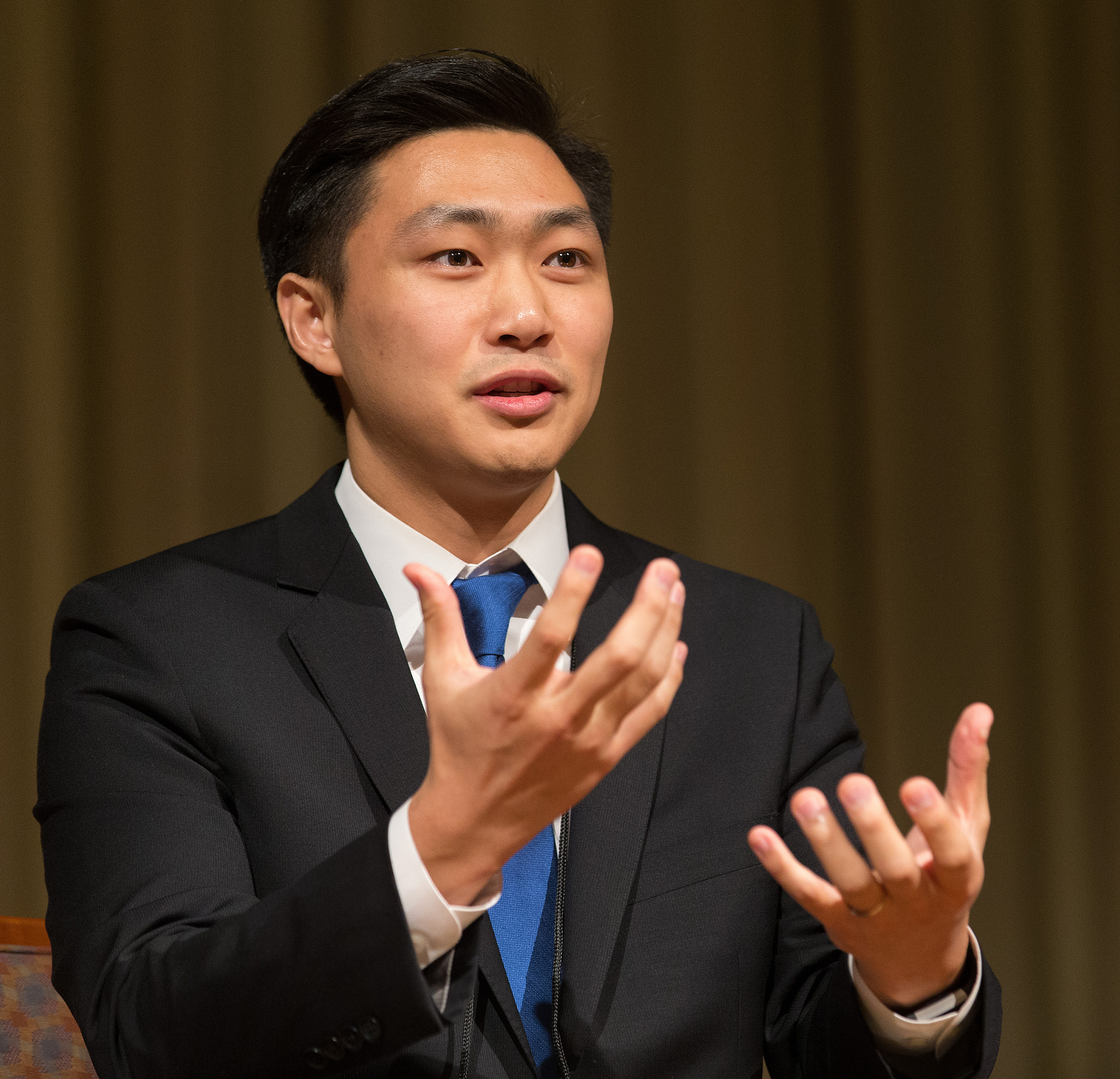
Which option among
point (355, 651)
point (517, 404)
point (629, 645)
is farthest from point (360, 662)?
point (629, 645)

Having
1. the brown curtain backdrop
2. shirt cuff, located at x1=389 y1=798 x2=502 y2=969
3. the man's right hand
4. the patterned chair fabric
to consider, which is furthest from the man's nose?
the brown curtain backdrop

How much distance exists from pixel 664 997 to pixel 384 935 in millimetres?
417

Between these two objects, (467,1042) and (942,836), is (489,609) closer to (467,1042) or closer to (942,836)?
(467,1042)

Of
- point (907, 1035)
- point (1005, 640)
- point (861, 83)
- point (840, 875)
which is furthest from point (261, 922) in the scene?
point (861, 83)

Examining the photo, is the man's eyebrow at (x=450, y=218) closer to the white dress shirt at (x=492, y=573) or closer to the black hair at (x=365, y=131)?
the black hair at (x=365, y=131)

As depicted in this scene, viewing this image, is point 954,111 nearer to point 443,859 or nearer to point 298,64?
point 298,64

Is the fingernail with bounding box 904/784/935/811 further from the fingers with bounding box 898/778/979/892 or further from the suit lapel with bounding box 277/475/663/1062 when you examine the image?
the suit lapel with bounding box 277/475/663/1062

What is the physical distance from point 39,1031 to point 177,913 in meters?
0.49

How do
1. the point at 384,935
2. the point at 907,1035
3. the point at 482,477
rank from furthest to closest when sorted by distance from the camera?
the point at 482,477 < the point at 907,1035 < the point at 384,935

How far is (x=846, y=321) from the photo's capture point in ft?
9.59

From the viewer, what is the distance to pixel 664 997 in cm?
124

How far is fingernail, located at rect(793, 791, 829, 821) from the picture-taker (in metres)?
0.93

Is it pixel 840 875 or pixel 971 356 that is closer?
pixel 840 875

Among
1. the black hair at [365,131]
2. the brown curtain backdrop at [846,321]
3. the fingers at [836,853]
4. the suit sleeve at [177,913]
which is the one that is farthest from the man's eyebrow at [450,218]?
the brown curtain backdrop at [846,321]
